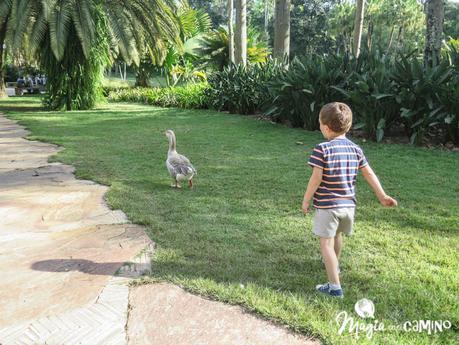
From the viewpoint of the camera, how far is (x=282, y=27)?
13883 millimetres

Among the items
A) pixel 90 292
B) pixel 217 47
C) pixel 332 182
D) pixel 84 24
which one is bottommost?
pixel 90 292

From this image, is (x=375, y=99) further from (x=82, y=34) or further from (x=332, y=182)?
(x=82, y=34)

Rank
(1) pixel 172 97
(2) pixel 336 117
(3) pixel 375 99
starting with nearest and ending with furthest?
1. (2) pixel 336 117
2. (3) pixel 375 99
3. (1) pixel 172 97

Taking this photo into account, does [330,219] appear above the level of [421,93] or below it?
below

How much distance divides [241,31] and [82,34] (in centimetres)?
577

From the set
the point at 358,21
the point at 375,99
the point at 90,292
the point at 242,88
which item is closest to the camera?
the point at 90,292

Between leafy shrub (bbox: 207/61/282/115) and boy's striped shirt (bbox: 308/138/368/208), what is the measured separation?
9079 mm

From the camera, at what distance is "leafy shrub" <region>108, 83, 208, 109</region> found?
1596 centimetres

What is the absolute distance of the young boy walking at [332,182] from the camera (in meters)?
2.59

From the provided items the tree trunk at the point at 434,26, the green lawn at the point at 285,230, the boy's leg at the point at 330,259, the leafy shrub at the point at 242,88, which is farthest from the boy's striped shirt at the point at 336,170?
the leafy shrub at the point at 242,88

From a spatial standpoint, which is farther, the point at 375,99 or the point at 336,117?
the point at 375,99

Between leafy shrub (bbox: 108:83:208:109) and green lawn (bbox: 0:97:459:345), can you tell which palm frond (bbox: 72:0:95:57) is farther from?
green lawn (bbox: 0:97:459:345)

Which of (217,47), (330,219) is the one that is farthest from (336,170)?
(217,47)

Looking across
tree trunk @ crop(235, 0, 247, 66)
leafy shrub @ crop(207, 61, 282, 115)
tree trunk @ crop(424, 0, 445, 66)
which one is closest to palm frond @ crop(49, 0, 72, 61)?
leafy shrub @ crop(207, 61, 282, 115)
